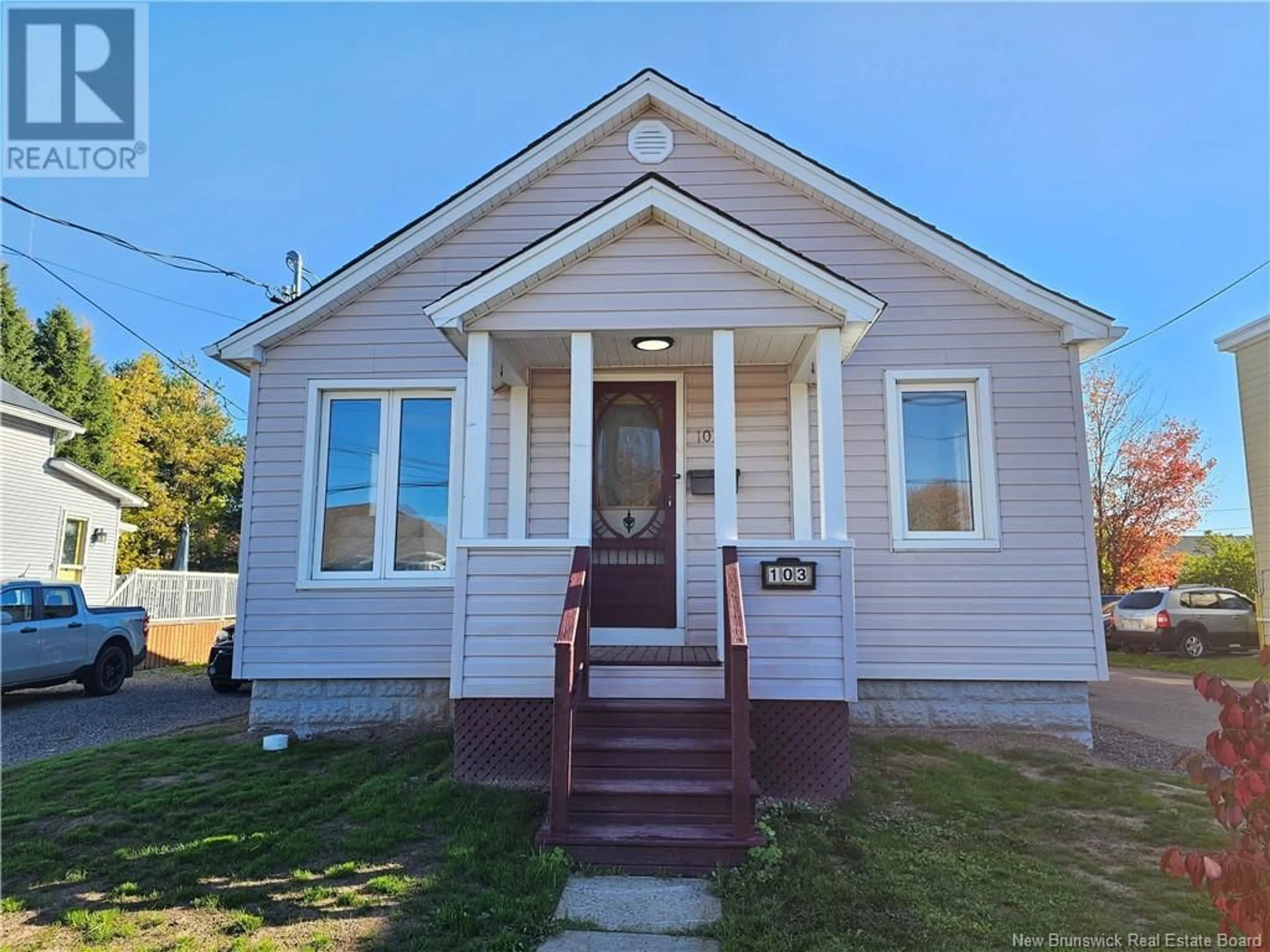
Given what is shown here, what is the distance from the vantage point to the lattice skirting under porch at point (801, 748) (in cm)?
460

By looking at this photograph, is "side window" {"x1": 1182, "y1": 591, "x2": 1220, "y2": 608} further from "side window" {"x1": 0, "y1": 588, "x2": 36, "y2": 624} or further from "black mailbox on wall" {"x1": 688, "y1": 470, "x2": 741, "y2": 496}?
"side window" {"x1": 0, "y1": 588, "x2": 36, "y2": 624}

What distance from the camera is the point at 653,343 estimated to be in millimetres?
5637

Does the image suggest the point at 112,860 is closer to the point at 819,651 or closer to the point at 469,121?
the point at 819,651

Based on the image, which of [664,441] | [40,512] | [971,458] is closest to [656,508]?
[664,441]

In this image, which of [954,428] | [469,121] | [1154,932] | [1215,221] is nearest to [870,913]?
[1154,932]

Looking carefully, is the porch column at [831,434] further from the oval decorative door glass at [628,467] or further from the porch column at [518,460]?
the porch column at [518,460]

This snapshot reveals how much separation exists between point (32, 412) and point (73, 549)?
3222 millimetres

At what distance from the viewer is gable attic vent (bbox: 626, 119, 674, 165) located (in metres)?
7.11

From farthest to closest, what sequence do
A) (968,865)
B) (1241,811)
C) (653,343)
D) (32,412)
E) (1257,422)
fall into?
(32,412) → (1257,422) → (653,343) → (968,865) → (1241,811)

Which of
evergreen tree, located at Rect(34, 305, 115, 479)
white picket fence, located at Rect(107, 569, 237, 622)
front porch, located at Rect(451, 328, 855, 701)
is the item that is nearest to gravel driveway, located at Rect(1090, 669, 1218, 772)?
front porch, located at Rect(451, 328, 855, 701)

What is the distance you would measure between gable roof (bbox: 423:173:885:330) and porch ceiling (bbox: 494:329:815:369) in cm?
30

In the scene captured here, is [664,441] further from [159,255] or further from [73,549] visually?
[73,549]

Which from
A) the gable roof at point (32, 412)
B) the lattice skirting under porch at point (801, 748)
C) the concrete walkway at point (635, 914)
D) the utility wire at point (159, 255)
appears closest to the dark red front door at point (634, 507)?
the lattice skirting under porch at point (801, 748)

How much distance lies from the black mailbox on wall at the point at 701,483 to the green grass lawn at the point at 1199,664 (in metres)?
9.04
